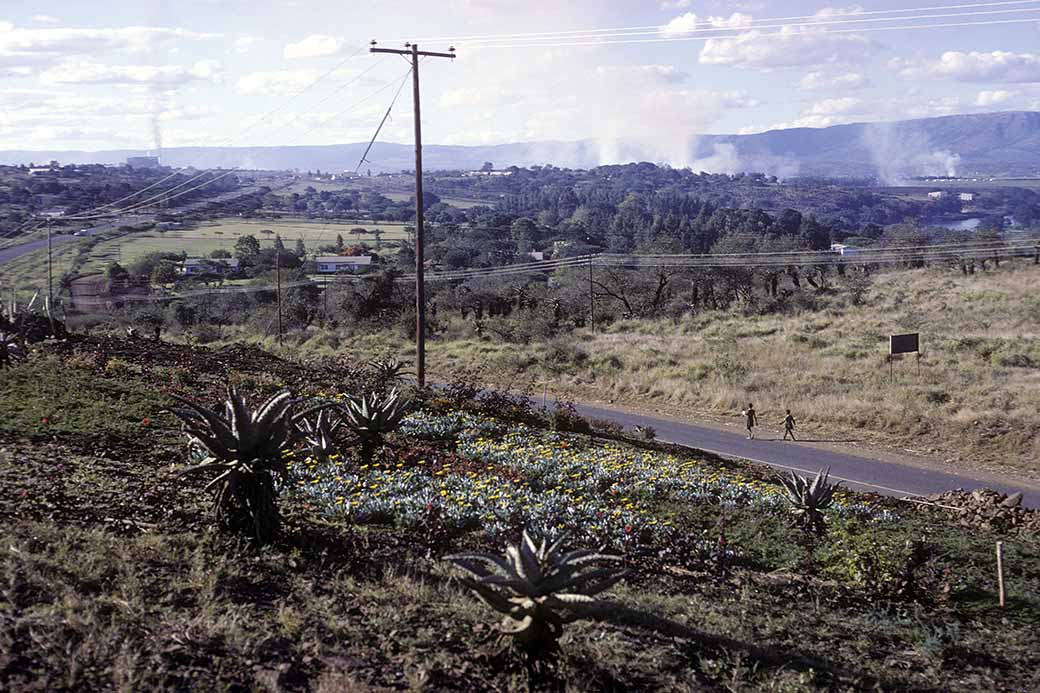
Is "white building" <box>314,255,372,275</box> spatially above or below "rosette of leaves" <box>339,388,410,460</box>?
above

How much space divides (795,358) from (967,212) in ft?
440

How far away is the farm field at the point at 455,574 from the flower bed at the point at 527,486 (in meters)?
0.04

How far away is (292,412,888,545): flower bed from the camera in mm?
9234

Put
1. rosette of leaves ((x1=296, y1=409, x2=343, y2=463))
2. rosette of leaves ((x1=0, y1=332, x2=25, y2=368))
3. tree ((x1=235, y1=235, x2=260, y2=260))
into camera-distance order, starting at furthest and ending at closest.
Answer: tree ((x1=235, y1=235, x2=260, y2=260)), rosette of leaves ((x1=0, y1=332, x2=25, y2=368)), rosette of leaves ((x1=296, y1=409, x2=343, y2=463))

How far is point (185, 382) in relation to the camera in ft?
54.5

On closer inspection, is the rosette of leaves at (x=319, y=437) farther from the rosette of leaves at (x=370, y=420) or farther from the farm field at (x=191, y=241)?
the farm field at (x=191, y=241)

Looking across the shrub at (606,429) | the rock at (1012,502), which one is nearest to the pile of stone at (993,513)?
the rock at (1012,502)

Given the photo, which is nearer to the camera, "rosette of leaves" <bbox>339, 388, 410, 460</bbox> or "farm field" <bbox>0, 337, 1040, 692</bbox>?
"farm field" <bbox>0, 337, 1040, 692</bbox>

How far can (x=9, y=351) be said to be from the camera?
1614 cm

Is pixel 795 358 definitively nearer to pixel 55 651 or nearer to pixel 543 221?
pixel 55 651

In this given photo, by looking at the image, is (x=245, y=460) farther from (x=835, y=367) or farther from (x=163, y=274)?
(x=163, y=274)

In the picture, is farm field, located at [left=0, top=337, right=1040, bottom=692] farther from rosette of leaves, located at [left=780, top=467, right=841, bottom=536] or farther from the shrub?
the shrub

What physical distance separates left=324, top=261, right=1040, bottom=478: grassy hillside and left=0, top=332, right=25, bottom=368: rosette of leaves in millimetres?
12872

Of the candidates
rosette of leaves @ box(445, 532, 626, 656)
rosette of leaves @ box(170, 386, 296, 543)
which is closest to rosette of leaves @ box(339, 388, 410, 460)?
rosette of leaves @ box(170, 386, 296, 543)
